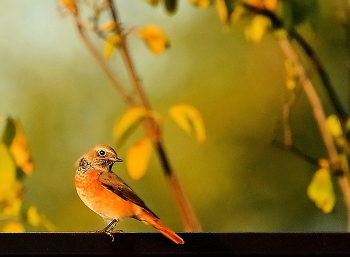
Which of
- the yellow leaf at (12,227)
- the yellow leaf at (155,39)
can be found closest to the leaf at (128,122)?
the yellow leaf at (155,39)

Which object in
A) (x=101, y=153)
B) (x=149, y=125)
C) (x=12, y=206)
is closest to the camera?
(x=101, y=153)

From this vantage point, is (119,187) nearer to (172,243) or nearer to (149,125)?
(172,243)

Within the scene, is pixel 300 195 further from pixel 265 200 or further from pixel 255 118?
pixel 255 118

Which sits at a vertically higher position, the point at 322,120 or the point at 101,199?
the point at 101,199

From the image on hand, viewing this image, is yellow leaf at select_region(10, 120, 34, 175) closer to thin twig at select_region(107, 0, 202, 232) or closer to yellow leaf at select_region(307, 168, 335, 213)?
thin twig at select_region(107, 0, 202, 232)

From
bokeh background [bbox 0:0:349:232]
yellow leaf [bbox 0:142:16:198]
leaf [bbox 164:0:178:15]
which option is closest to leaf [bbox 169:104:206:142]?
leaf [bbox 164:0:178:15]

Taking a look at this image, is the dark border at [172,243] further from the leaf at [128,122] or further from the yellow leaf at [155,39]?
the yellow leaf at [155,39]

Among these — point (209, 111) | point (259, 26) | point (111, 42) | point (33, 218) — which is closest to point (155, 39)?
point (111, 42)
